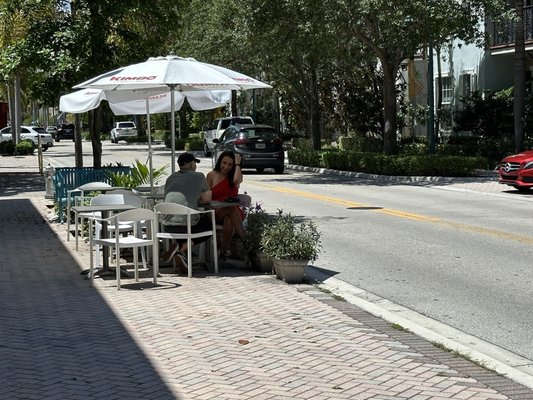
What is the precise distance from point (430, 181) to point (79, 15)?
13.1 metres

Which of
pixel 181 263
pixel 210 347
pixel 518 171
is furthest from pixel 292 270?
pixel 518 171

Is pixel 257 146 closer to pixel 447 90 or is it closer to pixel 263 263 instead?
pixel 447 90

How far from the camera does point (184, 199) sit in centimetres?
1163

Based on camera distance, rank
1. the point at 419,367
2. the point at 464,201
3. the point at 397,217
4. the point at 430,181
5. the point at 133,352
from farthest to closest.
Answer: the point at 430,181 → the point at 464,201 → the point at 397,217 → the point at 133,352 → the point at 419,367

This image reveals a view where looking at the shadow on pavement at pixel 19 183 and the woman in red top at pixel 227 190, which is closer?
the woman in red top at pixel 227 190

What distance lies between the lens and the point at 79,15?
60.2 ft

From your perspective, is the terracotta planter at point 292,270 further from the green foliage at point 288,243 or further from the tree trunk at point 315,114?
the tree trunk at point 315,114

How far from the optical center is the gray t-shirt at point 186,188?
11.6 meters

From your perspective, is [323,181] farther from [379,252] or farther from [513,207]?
[379,252]

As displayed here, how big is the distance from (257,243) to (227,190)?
1.22 m

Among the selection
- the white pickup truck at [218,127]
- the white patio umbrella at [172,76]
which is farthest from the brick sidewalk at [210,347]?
the white pickup truck at [218,127]

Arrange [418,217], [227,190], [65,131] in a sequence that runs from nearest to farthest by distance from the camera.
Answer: [227,190] < [418,217] < [65,131]

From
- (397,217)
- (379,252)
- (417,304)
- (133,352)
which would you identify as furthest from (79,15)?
(133,352)

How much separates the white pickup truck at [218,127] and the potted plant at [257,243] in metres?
34.2
